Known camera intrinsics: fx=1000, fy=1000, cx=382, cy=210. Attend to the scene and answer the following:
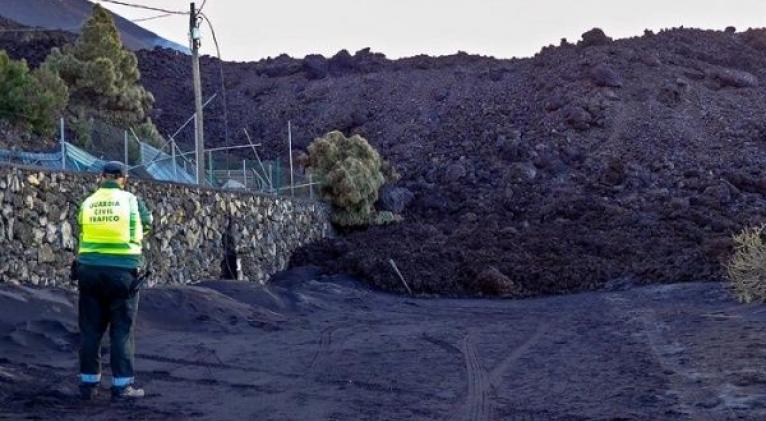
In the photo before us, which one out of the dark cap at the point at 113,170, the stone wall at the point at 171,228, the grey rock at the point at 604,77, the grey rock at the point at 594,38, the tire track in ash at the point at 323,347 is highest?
the grey rock at the point at 594,38

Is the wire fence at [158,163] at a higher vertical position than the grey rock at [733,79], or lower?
lower

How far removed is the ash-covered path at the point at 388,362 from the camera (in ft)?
27.2

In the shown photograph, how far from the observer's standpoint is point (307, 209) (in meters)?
29.5

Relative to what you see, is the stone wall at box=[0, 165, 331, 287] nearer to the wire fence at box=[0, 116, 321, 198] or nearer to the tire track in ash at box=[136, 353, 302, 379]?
the wire fence at box=[0, 116, 321, 198]

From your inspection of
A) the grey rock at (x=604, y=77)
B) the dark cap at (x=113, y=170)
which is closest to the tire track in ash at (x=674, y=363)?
the dark cap at (x=113, y=170)

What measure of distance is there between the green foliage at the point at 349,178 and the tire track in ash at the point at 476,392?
19.6m

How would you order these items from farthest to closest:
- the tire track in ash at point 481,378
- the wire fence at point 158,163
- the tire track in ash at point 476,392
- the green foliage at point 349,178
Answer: the green foliage at point 349,178 < the wire fence at point 158,163 < the tire track in ash at point 481,378 < the tire track in ash at point 476,392

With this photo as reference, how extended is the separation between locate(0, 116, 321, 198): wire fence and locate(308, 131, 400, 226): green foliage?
0.72 m

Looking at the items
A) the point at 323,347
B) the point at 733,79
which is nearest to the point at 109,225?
the point at 323,347

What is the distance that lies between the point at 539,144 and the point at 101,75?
834 inches

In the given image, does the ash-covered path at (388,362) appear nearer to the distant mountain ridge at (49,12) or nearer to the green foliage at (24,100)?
the green foliage at (24,100)

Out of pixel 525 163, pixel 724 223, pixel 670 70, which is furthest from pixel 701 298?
pixel 670 70

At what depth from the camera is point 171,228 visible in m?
18.5

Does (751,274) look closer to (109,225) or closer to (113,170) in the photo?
→ (113,170)
